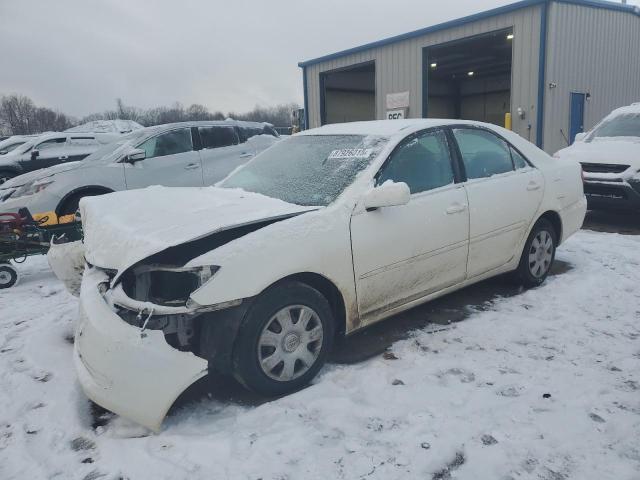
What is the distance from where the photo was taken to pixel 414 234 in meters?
3.44

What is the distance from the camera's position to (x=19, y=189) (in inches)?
287

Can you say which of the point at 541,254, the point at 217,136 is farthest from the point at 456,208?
the point at 217,136

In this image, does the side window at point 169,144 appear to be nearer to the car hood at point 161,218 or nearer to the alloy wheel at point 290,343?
the car hood at point 161,218

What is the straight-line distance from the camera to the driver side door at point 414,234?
3.22m

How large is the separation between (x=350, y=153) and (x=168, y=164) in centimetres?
504

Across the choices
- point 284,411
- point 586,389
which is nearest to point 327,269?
point 284,411

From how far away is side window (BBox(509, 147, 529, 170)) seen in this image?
443 centimetres

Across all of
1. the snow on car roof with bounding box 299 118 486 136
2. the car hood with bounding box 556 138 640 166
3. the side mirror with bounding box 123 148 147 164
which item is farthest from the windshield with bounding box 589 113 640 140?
the side mirror with bounding box 123 148 147 164

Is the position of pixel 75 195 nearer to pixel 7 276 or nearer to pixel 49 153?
pixel 7 276

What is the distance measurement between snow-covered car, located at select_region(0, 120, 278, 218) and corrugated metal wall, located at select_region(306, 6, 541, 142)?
713cm

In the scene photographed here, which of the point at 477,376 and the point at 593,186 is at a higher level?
the point at 593,186

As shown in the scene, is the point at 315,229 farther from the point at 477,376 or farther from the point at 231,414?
the point at 477,376

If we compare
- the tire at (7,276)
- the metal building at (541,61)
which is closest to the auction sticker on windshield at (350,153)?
the tire at (7,276)

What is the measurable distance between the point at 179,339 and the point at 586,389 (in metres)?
2.29
